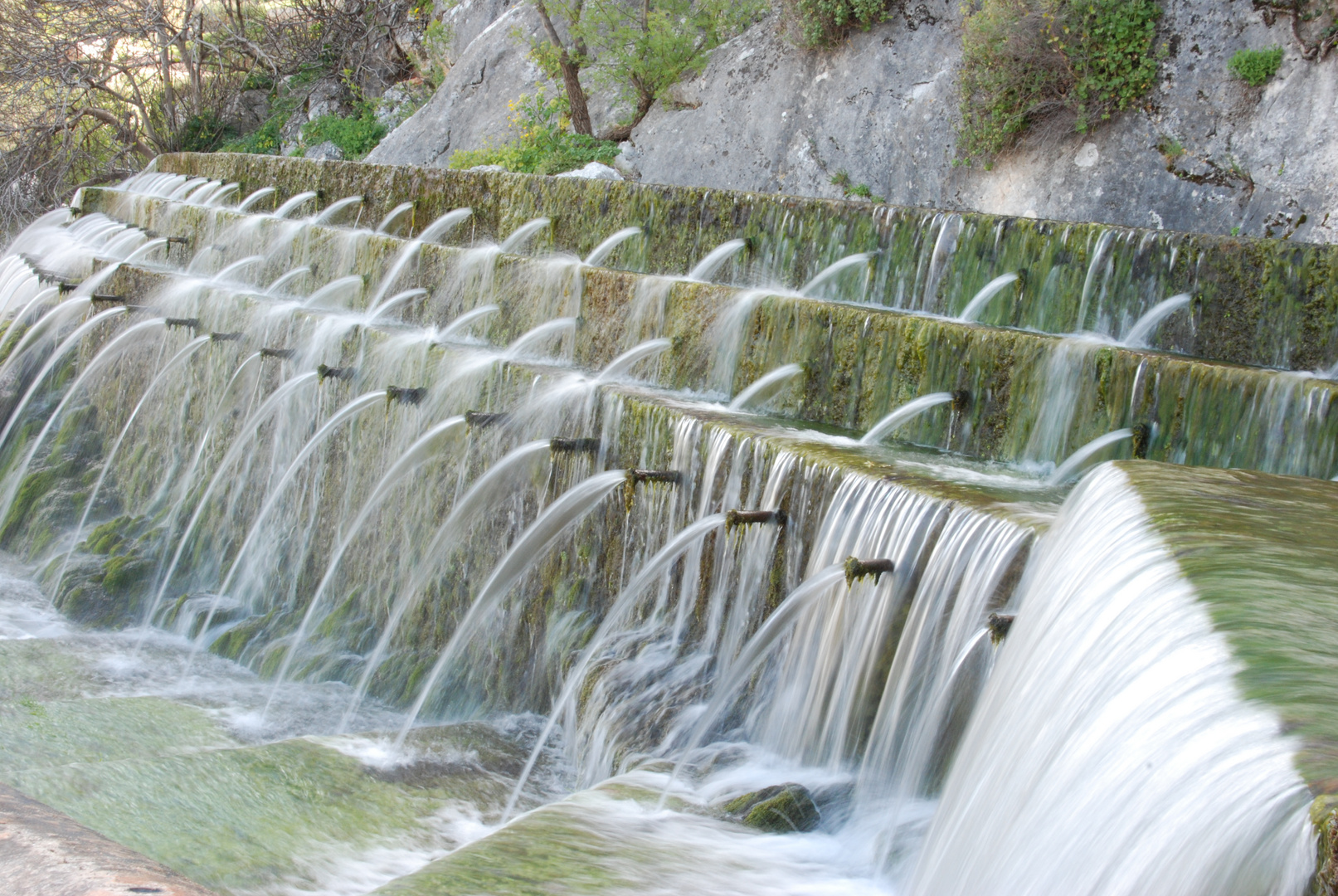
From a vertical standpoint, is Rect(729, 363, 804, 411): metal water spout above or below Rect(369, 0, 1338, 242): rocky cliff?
below

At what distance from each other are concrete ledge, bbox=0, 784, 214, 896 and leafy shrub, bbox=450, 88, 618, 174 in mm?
13189

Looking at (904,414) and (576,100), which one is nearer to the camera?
(904,414)

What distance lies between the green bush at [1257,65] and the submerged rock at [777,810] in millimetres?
8038

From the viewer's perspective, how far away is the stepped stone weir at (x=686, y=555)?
110 inches

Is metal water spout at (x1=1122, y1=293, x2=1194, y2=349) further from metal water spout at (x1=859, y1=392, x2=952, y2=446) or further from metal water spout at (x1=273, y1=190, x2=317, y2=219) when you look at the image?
metal water spout at (x1=273, y1=190, x2=317, y2=219)

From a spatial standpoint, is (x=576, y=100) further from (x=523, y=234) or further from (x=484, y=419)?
(x=484, y=419)

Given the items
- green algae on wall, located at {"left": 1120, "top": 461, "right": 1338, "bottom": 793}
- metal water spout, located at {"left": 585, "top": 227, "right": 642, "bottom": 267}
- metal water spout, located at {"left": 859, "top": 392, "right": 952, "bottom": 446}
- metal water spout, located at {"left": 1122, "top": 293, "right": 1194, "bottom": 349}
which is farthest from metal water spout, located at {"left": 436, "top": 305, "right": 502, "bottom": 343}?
green algae on wall, located at {"left": 1120, "top": 461, "right": 1338, "bottom": 793}

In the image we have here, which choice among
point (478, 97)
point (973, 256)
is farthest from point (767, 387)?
point (478, 97)

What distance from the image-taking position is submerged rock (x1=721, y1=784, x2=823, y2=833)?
4.32m

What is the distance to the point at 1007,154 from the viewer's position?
448 inches

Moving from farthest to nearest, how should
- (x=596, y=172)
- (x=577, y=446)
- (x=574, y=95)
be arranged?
1. (x=574, y=95)
2. (x=596, y=172)
3. (x=577, y=446)

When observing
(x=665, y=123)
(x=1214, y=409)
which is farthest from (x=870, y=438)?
(x=665, y=123)

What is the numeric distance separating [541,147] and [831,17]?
460 centimetres

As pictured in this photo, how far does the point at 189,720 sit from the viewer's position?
6973mm
